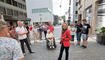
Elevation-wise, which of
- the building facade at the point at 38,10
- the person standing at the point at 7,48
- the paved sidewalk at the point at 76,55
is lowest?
the paved sidewalk at the point at 76,55

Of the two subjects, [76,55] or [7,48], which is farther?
[76,55]

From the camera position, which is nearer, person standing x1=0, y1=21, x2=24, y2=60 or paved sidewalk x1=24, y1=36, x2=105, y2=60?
person standing x1=0, y1=21, x2=24, y2=60

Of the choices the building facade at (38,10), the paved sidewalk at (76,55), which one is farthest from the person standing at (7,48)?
the building facade at (38,10)

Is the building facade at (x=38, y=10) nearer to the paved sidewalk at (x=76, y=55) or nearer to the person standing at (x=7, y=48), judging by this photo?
the paved sidewalk at (x=76, y=55)

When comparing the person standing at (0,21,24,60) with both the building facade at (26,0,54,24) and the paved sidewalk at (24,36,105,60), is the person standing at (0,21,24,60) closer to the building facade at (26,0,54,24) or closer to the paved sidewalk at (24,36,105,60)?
the paved sidewalk at (24,36,105,60)

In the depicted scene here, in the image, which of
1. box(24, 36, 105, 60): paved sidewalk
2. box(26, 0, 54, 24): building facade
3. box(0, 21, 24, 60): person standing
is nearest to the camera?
box(0, 21, 24, 60): person standing

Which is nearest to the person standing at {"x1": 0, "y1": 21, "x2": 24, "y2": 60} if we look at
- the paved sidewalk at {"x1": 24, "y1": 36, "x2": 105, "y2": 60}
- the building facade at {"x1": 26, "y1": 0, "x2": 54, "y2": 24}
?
the paved sidewalk at {"x1": 24, "y1": 36, "x2": 105, "y2": 60}

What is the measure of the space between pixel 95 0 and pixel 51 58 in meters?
9.16

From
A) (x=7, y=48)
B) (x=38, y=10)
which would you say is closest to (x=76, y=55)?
(x=7, y=48)

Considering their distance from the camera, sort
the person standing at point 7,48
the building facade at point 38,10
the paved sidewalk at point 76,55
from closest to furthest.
A: 1. the person standing at point 7,48
2. the paved sidewalk at point 76,55
3. the building facade at point 38,10

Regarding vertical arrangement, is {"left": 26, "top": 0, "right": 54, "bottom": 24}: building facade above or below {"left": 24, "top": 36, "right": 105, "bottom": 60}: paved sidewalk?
above

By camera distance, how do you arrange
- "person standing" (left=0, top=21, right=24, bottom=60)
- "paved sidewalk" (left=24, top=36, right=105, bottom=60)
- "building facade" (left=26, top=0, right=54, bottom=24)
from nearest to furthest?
"person standing" (left=0, top=21, right=24, bottom=60), "paved sidewalk" (left=24, top=36, right=105, bottom=60), "building facade" (left=26, top=0, right=54, bottom=24)

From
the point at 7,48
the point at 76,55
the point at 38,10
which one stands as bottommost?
the point at 76,55

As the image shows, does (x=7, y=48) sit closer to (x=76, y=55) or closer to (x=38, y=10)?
(x=76, y=55)
